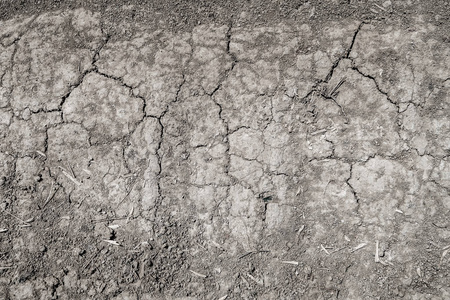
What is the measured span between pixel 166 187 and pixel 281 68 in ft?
3.54

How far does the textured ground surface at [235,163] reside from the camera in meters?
2.51

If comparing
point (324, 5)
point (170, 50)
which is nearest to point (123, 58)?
point (170, 50)

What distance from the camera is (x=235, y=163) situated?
8.61 ft

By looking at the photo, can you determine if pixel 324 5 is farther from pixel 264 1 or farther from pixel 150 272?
pixel 150 272

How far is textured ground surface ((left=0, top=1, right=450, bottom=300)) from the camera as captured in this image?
2.51m

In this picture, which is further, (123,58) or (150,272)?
(123,58)

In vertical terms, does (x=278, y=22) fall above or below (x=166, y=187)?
above

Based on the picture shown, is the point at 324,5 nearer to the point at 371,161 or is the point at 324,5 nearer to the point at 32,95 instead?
the point at 371,161

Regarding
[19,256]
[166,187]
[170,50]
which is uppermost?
[170,50]

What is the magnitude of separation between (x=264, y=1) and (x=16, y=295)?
8.20 feet

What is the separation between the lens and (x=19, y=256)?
8.65 feet

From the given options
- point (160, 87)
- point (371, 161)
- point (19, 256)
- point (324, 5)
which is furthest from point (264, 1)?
point (19, 256)

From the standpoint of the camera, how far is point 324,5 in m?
2.70

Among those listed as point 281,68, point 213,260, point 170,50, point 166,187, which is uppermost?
point 170,50
